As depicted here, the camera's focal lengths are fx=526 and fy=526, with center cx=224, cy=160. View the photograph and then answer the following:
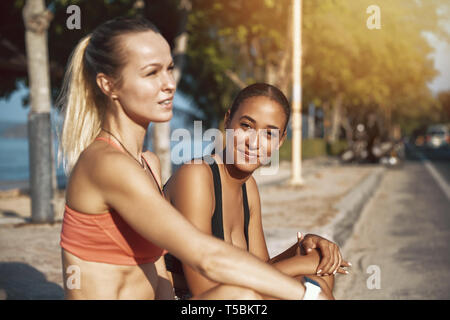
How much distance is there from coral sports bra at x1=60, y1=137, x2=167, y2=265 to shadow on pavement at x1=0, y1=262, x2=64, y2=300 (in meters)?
2.33

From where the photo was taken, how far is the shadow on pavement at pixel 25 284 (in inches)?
161

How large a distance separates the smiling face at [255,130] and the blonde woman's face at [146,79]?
615mm

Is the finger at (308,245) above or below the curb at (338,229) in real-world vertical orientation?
above

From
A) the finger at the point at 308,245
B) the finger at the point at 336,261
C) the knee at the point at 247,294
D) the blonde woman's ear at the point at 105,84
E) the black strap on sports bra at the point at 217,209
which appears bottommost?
the finger at the point at 336,261

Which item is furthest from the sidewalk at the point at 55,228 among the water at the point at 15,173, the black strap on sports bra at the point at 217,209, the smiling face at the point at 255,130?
the smiling face at the point at 255,130

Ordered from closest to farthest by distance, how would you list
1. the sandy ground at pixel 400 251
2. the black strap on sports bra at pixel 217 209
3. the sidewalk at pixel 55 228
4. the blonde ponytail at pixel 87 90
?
1. the blonde ponytail at pixel 87 90
2. the black strap on sports bra at pixel 217 209
3. the sidewalk at pixel 55 228
4. the sandy ground at pixel 400 251

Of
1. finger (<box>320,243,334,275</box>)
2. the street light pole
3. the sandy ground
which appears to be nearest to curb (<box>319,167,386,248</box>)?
the sandy ground

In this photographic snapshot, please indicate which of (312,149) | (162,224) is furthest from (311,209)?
(312,149)

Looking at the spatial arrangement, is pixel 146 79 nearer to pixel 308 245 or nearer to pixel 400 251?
pixel 308 245

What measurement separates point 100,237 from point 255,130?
3.26 feet

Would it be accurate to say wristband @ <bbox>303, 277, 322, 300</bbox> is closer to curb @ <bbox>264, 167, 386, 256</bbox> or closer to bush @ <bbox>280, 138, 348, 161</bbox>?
curb @ <bbox>264, 167, 386, 256</bbox>

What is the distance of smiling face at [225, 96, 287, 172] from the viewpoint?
2496 mm

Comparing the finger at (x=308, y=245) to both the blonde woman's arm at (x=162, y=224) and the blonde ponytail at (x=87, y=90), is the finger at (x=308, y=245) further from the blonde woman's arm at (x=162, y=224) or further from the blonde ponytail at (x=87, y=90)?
the blonde ponytail at (x=87, y=90)

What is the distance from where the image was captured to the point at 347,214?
28.5 ft
